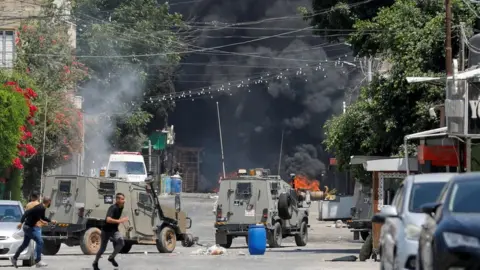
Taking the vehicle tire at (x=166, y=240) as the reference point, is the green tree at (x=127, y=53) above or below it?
above

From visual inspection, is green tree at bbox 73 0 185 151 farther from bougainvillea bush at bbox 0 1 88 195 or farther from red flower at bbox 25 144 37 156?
red flower at bbox 25 144 37 156

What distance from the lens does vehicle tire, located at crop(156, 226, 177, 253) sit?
112 feet

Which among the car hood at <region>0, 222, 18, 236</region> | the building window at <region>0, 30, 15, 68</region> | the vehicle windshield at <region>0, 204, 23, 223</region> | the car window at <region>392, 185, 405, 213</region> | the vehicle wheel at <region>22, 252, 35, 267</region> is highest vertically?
the building window at <region>0, 30, 15, 68</region>

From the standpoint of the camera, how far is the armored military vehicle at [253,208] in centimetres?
3747

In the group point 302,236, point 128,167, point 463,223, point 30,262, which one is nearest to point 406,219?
point 463,223

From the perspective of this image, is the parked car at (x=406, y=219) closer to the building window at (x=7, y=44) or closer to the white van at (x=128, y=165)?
the building window at (x=7, y=44)

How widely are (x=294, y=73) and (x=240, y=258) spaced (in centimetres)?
4259

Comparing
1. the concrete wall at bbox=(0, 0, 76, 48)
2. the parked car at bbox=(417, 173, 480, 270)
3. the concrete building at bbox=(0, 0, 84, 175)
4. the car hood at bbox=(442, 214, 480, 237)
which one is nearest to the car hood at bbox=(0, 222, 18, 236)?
the parked car at bbox=(417, 173, 480, 270)

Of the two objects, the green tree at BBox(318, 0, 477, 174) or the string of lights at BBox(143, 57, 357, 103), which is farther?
the string of lights at BBox(143, 57, 357, 103)

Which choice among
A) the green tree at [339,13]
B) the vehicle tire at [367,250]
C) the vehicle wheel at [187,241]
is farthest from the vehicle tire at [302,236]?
the vehicle tire at [367,250]

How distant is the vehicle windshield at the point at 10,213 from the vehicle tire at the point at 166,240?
561cm

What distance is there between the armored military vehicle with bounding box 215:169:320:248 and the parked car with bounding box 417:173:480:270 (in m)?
23.6

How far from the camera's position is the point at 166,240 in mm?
34375

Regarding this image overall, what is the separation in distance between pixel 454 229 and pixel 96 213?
70.8 ft
